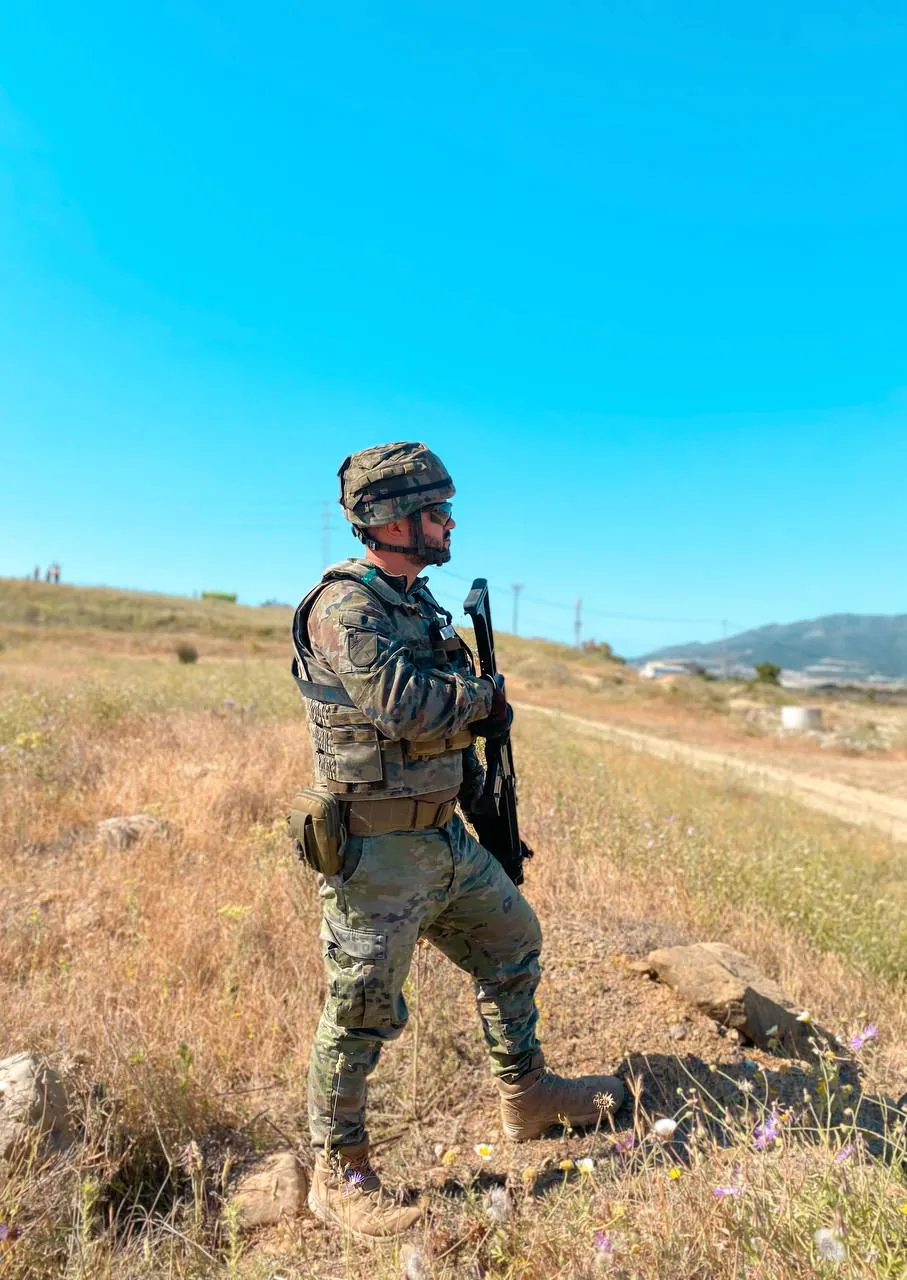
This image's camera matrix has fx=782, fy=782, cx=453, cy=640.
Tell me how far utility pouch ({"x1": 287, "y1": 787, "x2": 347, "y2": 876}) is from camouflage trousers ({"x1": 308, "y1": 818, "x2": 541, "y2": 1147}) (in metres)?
0.07

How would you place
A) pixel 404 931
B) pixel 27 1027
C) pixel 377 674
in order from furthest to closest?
pixel 27 1027
pixel 404 931
pixel 377 674

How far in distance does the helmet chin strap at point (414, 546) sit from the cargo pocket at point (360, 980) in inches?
45.1

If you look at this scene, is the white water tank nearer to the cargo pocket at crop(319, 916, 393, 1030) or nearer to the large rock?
the large rock

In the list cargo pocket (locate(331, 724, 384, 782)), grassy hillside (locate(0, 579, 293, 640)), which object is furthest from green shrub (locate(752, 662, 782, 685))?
cargo pocket (locate(331, 724, 384, 782))

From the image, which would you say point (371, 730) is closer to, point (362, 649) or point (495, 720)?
point (362, 649)

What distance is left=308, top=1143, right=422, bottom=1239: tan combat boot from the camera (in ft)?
7.18

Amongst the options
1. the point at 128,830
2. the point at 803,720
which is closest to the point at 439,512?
the point at 128,830

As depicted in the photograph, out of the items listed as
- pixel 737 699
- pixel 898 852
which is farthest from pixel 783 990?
pixel 737 699

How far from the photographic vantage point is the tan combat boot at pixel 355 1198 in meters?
2.19

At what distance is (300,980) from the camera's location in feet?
11.3

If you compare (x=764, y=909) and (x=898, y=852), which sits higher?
(x=764, y=909)

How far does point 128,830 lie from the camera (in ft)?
16.6

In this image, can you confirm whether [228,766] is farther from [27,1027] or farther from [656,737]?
[656,737]

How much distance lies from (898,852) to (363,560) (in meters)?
7.49
